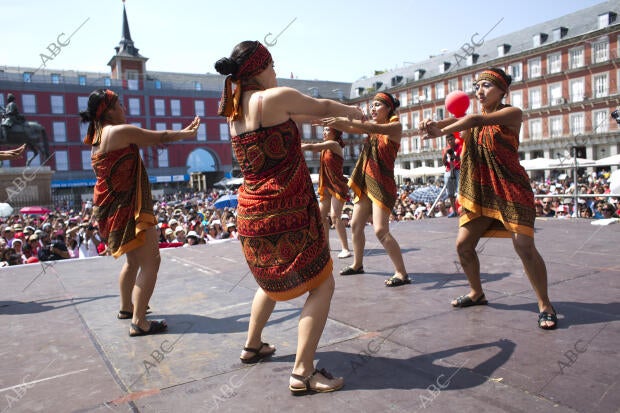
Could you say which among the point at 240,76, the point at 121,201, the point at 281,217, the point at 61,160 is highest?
the point at 61,160

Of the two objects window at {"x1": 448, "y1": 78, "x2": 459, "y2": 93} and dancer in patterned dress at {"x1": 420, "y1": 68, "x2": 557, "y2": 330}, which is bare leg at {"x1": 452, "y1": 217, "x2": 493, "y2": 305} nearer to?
dancer in patterned dress at {"x1": 420, "y1": 68, "x2": 557, "y2": 330}

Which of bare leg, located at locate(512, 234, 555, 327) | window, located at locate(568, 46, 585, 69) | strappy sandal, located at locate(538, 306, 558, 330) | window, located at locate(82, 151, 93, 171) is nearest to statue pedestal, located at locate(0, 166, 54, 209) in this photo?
bare leg, located at locate(512, 234, 555, 327)

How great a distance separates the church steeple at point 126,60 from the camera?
5816cm

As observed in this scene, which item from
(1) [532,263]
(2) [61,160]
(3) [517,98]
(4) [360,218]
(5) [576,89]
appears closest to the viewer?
(1) [532,263]

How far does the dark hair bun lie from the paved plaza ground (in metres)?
1.75

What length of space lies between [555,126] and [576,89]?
3.86 m

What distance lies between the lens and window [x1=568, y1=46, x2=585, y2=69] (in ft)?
139

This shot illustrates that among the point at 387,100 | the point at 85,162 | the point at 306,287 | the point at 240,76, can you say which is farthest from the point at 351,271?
the point at 85,162

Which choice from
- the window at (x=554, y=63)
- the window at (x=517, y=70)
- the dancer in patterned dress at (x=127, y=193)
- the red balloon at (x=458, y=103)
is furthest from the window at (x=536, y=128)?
the dancer in patterned dress at (x=127, y=193)

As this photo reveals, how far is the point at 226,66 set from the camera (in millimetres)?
2682

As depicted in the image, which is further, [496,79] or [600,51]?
[600,51]

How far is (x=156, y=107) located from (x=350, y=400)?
58.2m

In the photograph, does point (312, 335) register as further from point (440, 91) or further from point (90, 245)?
point (440, 91)

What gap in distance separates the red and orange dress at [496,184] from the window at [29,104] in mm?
56142
